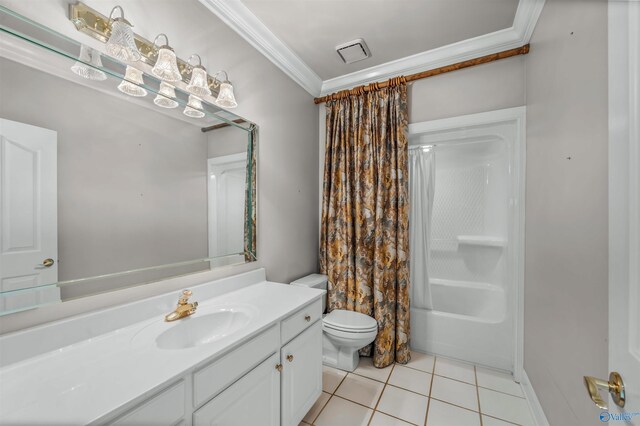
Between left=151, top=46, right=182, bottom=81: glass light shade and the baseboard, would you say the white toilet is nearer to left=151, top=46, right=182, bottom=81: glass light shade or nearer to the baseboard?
the baseboard

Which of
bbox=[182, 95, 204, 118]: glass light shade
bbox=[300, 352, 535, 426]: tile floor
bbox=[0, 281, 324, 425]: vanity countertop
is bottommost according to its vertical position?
bbox=[300, 352, 535, 426]: tile floor

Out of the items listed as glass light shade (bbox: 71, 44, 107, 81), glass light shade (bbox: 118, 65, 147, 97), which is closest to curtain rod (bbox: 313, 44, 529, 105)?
glass light shade (bbox: 118, 65, 147, 97)

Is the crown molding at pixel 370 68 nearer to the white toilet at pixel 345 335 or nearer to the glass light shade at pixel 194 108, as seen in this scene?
the glass light shade at pixel 194 108

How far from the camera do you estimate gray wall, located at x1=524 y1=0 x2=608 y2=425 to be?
2.89ft

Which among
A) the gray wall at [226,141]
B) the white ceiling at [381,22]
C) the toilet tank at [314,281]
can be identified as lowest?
the toilet tank at [314,281]

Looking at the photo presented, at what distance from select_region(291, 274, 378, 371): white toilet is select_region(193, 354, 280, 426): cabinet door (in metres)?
0.76

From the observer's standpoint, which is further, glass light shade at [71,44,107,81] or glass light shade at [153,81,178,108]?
glass light shade at [153,81,178,108]

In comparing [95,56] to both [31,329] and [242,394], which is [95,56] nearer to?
[31,329]

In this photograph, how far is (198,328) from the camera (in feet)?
3.86

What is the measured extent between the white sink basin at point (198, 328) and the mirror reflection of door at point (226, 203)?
14.8 inches

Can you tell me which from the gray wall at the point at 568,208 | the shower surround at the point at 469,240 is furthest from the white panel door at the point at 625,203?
the shower surround at the point at 469,240

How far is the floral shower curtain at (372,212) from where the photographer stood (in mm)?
2072

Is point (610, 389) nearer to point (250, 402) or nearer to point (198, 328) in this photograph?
point (250, 402)

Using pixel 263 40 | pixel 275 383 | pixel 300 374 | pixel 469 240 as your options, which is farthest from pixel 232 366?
pixel 469 240
